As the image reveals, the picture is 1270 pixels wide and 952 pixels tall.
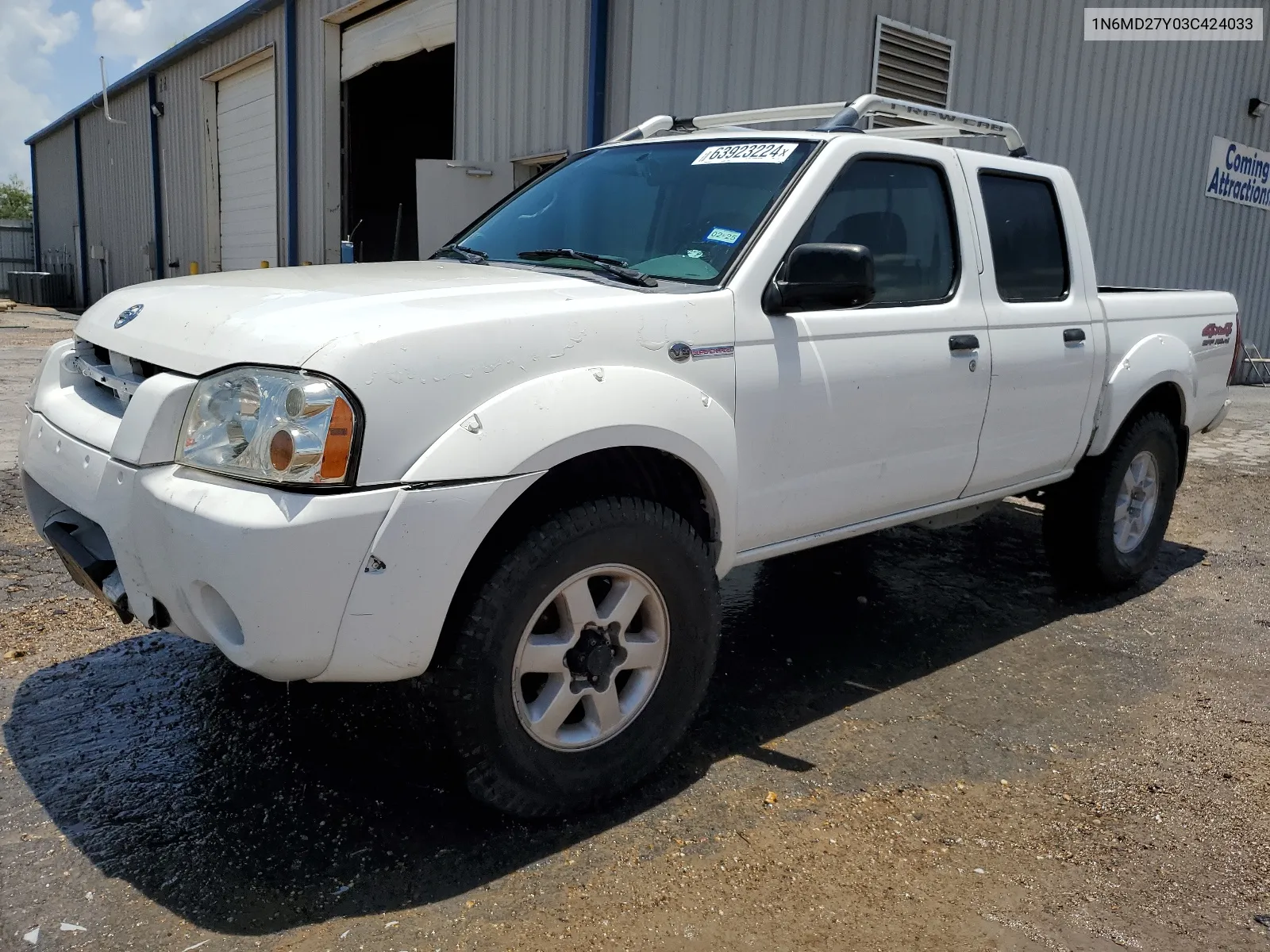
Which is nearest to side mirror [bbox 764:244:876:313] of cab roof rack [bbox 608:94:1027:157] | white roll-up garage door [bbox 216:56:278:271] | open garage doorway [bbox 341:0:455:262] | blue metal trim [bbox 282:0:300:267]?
cab roof rack [bbox 608:94:1027:157]

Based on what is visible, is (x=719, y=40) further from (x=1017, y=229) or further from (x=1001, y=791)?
(x=1001, y=791)

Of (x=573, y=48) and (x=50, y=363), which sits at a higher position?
(x=573, y=48)

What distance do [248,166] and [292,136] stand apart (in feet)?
7.03

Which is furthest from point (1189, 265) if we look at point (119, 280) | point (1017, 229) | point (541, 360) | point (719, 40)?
point (119, 280)

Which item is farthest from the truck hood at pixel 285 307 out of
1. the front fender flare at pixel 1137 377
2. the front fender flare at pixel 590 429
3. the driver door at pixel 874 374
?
the front fender flare at pixel 1137 377

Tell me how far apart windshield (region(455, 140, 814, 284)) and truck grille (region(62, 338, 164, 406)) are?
4.23ft

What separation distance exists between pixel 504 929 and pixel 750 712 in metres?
1.44

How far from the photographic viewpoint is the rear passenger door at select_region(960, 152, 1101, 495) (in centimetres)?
400

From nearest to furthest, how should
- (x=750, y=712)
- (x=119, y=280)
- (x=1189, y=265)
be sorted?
(x=750, y=712)
(x=1189, y=265)
(x=119, y=280)

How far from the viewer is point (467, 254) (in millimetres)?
3822

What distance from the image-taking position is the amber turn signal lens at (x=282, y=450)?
7.49ft

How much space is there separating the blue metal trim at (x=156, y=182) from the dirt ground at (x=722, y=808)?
15.6 m

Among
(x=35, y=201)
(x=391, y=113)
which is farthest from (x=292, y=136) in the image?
(x=35, y=201)

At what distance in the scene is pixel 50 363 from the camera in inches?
127
